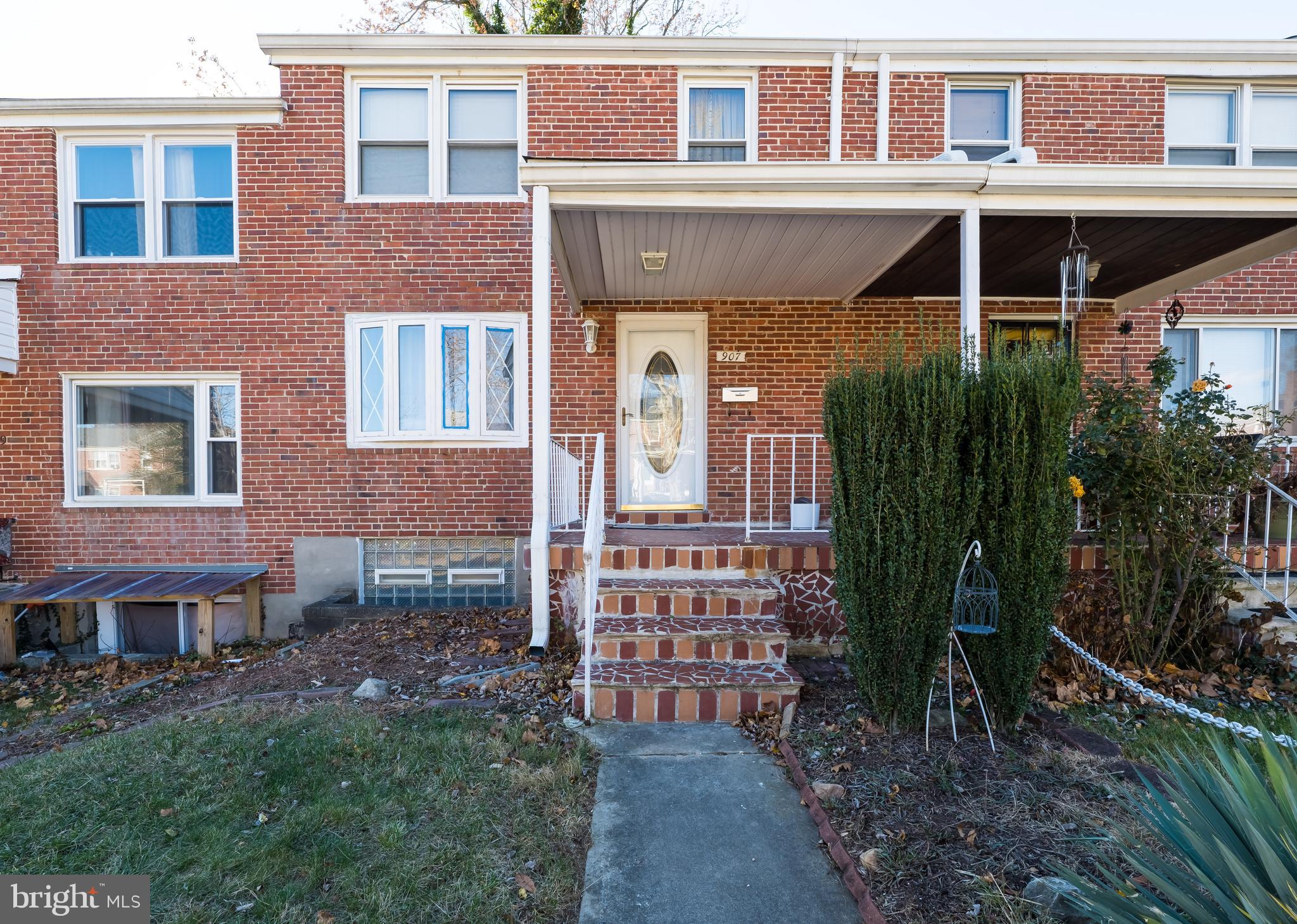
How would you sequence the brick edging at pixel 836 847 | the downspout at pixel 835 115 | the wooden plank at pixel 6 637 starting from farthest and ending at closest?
the downspout at pixel 835 115 → the wooden plank at pixel 6 637 → the brick edging at pixel 836 847

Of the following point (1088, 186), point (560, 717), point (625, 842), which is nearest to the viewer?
point (625, 842)

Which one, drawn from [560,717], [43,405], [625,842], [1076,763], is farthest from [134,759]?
[43,405]

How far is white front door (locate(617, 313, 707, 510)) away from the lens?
7.14 metres

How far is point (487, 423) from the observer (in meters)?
7.08

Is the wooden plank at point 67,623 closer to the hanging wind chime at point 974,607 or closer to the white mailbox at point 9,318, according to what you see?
the white mailbox at point 9,318

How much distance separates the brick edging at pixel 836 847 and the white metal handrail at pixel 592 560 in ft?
4.01

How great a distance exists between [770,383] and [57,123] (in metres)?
8.01

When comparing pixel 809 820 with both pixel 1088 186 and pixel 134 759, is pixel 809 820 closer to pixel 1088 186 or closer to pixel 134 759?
pixel 134 759

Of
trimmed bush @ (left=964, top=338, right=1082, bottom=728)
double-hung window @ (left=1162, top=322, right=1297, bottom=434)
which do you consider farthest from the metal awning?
double-hung window @ (left=1162, top=322, right=1297, bottom=434)

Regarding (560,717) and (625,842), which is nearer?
(625,842)

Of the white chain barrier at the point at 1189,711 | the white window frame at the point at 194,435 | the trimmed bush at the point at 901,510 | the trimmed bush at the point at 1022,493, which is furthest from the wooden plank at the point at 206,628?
the white chain barrier at the point at 1189,711

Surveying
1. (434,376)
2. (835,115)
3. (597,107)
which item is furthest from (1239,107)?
(434,376)

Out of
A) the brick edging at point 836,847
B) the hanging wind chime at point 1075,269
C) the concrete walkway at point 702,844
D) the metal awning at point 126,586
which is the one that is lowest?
the concrete walkway at point 702,844

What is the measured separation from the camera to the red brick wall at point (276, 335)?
22.8 feet
